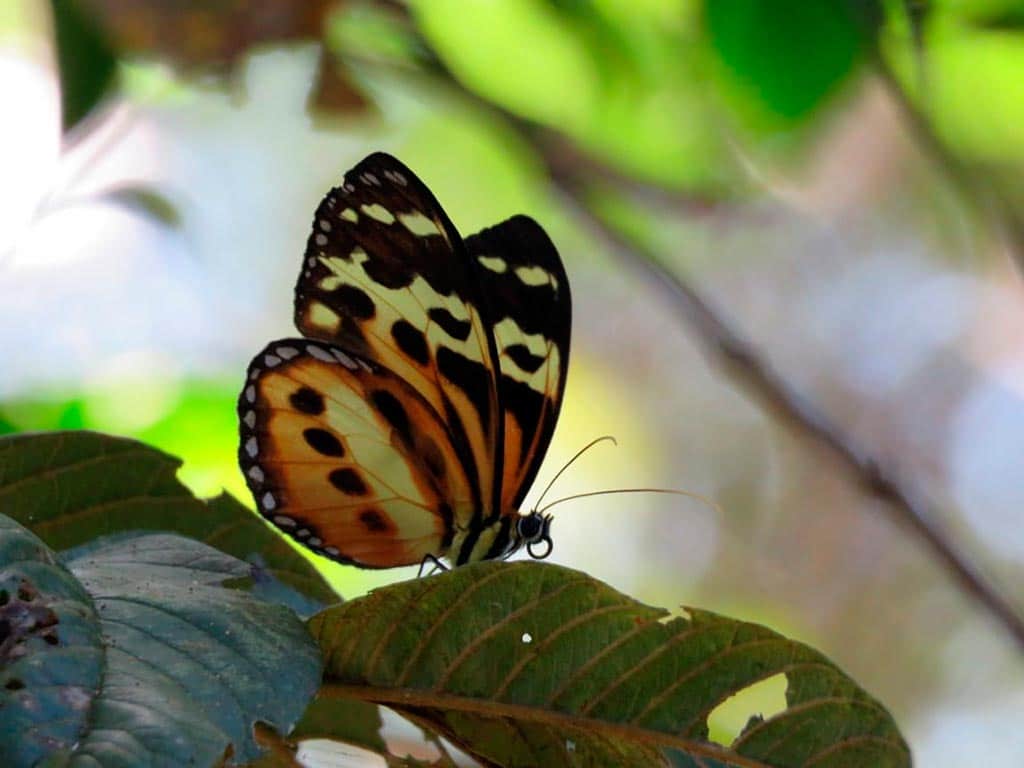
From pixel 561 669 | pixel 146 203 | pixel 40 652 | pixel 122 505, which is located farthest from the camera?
pixel 146 203

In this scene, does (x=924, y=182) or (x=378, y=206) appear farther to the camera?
(x=924, y=182)

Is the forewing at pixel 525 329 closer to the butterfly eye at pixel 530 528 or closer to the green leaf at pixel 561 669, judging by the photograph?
the butterfly eye at pixel 530 528

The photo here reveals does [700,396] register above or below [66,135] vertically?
above

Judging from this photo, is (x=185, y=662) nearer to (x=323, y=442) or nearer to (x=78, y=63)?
(x=323, y=442)

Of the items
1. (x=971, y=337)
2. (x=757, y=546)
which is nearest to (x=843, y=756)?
(x=757, y=546)

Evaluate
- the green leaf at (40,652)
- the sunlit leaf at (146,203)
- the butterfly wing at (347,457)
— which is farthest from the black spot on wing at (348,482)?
the sunlit leaf at (146,203)

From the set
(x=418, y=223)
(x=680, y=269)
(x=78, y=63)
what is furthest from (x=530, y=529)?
(x=680, y=269)

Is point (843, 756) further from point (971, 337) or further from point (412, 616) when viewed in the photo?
point (971, 337)
